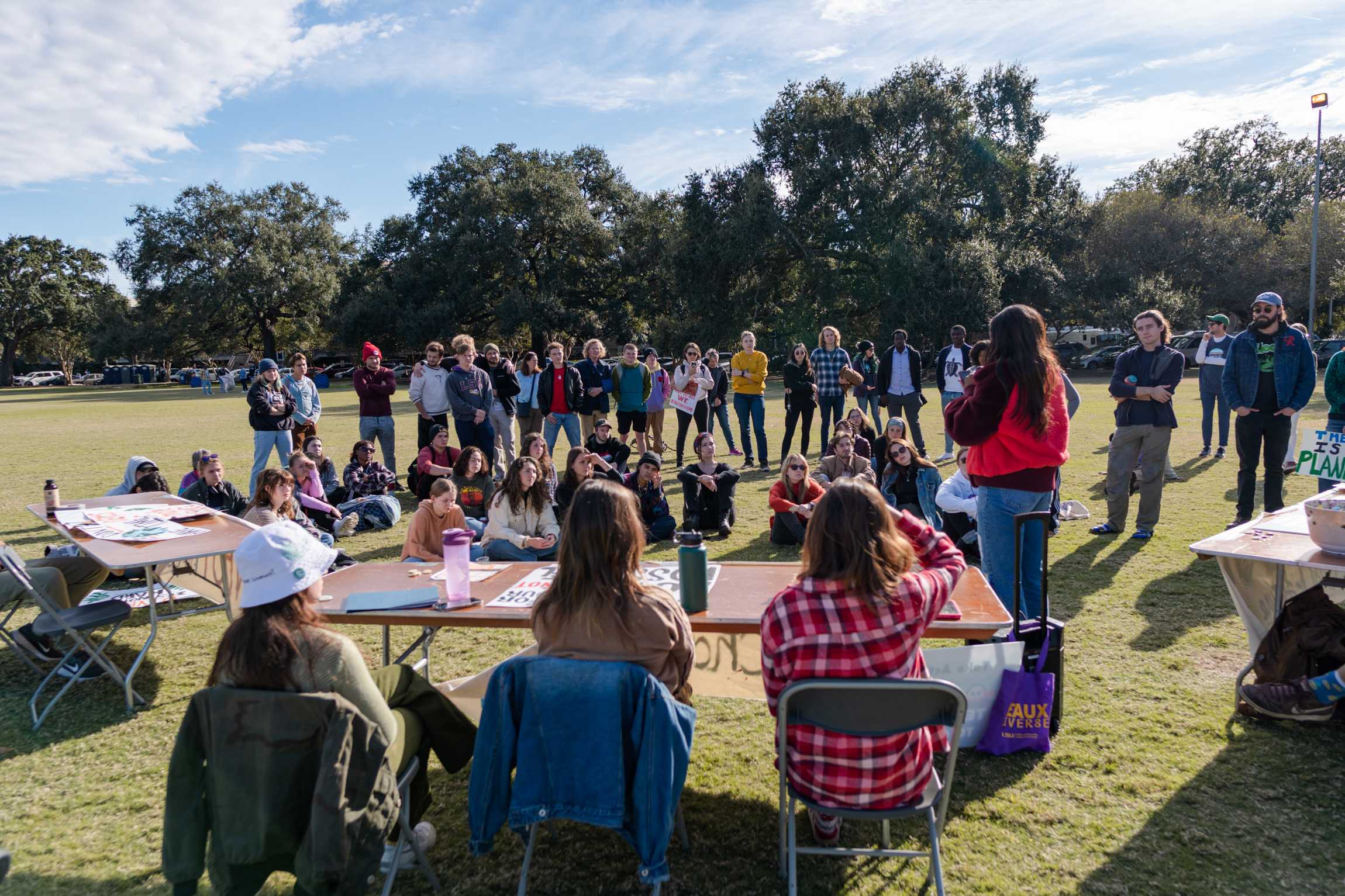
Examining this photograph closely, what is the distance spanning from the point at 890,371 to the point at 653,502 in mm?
4918

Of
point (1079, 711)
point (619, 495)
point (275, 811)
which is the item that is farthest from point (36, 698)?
point (1079, 711)

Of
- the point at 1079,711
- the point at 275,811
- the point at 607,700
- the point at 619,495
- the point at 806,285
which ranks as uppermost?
the point at 806,285

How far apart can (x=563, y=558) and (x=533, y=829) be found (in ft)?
2.57

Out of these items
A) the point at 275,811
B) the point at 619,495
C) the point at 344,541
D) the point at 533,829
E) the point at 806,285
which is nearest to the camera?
the point at 275,811

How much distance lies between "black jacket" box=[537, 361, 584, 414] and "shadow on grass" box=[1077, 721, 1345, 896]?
7.86m

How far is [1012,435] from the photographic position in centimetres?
356

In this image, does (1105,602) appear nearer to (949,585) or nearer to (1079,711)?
(1079,711)

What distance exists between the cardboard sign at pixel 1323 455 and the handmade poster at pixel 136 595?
22.4ft

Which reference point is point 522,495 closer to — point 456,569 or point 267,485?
point 267,485

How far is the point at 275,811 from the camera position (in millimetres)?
2080

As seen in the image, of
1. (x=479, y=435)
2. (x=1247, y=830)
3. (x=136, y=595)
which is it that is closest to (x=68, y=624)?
(x=136, y=595)

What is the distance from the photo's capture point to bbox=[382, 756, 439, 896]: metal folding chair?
2.45 m

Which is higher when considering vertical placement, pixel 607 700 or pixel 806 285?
pixel 806 285

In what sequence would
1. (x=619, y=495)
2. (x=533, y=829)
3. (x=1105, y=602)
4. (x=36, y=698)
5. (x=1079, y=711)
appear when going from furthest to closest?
(x=1105, y=602), (x=36, y=698), (x=1079, y=711), (x=619, y=495), (x=533, y=829)
